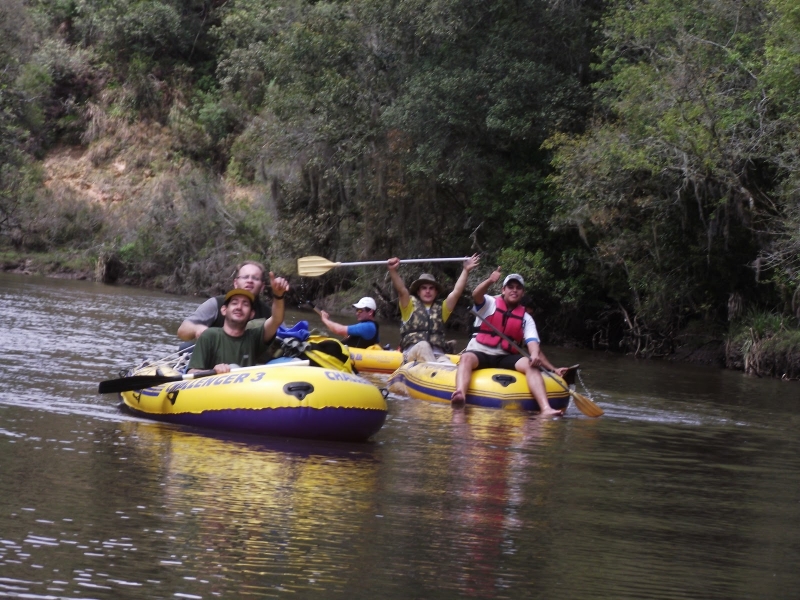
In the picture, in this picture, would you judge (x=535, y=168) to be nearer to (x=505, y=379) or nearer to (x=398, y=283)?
(x=398, y=283)

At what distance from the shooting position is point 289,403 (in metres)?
7.24

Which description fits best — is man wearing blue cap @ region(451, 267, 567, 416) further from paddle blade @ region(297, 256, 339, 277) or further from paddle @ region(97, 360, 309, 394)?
paddle @ region(97, 360, 309, 394)

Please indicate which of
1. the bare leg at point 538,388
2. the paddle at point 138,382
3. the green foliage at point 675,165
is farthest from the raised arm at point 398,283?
the green foliage at point 675,165

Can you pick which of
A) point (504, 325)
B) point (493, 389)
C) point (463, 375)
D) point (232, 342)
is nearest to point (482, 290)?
point (504, 325)

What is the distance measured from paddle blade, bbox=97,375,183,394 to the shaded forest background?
30.4 feet

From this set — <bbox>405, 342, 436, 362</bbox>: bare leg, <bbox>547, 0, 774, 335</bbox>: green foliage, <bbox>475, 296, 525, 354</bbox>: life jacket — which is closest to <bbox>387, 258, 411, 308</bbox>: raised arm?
<bbox>405, 342, 436, 362</bbox>: bare leg

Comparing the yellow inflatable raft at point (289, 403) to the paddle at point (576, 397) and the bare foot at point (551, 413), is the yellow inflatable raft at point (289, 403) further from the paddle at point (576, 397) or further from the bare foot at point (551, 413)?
the paddle at point (576, 397)

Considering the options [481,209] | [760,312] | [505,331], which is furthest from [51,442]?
[481,209]

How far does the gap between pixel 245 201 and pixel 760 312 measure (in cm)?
1898

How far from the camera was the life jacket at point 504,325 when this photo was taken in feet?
34.3

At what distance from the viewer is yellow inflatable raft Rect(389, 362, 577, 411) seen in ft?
33.3

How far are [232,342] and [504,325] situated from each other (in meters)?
3.34

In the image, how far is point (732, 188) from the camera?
52.4ft

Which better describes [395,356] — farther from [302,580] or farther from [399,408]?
[302,580]
